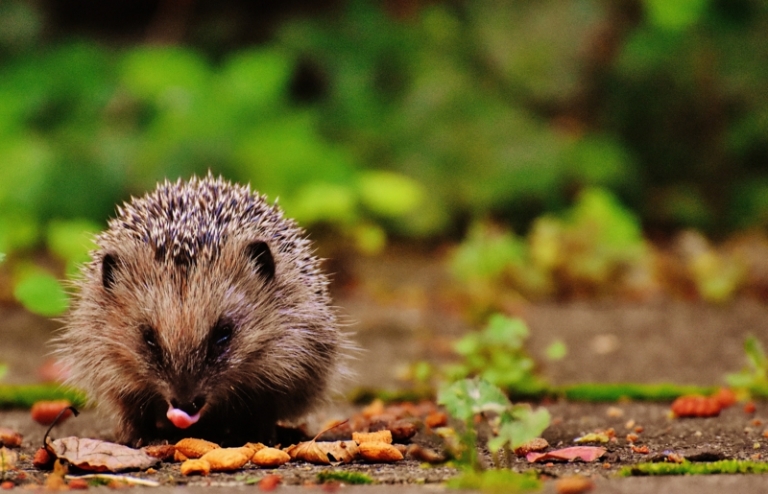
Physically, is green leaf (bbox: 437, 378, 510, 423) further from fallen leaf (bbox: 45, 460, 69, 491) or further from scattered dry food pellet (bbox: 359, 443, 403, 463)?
fallen leaf (bbox: 45, 460, 69, 491)

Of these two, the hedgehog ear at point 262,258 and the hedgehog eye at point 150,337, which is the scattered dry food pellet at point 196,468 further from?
the hedgehog ear at point 262,258

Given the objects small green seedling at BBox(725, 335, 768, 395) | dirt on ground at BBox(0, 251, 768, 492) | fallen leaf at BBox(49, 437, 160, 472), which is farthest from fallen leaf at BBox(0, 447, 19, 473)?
small green seedling at BBox(725, 335, 768, 395)

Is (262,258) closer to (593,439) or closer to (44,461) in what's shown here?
(44,461)

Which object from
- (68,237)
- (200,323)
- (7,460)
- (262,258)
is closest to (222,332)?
(200,323)

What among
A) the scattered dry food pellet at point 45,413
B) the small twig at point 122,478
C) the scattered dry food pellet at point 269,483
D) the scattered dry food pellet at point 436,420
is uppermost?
the scattered dry food pellet at point 45,413

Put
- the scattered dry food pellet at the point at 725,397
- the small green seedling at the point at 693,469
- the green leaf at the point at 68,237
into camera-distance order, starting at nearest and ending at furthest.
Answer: the small green seedling at the point at 693,469
the scattered dry food pellet at the point at 725,397
the green leaf at the point at 68,237

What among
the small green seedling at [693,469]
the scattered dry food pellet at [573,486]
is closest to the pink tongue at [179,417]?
the scattered dry food pellet at [573,486]

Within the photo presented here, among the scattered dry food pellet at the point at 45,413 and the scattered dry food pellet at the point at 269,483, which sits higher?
the scattered dry food pellet at the point at 45,413
